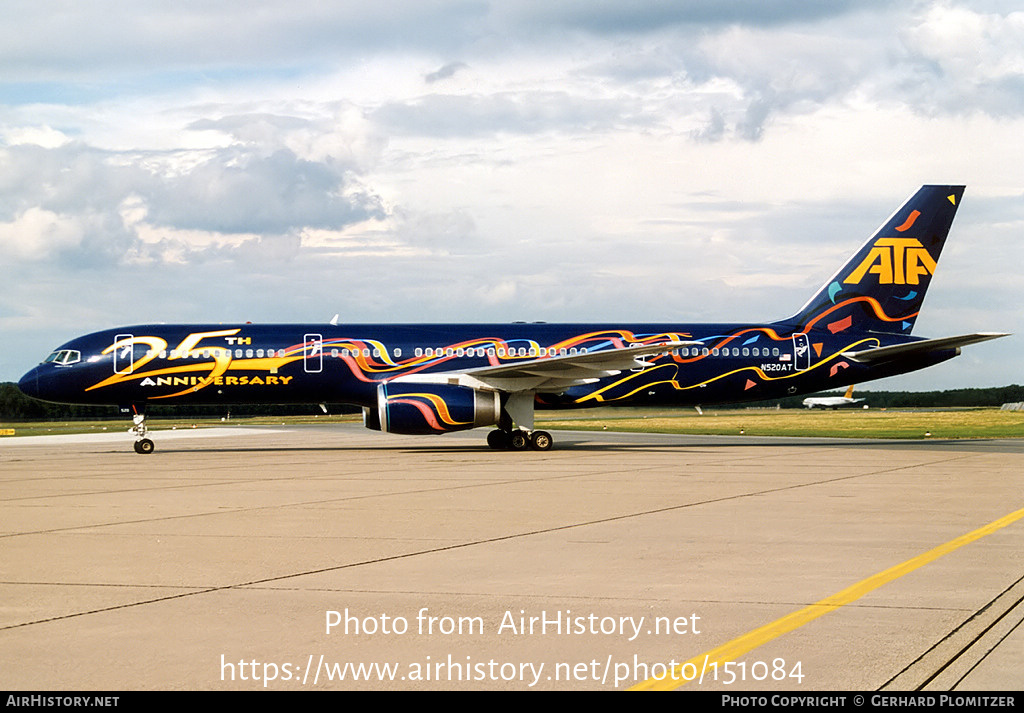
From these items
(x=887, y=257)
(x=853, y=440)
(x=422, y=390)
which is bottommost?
(x=853, y=440)

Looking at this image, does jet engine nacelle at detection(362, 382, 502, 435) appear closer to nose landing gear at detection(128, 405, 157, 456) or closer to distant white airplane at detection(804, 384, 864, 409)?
nose landing gear at detection(128, 405, 157, 456)

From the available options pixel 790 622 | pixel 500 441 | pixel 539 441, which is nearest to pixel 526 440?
pixel 539 441

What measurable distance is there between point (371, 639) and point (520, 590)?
1844mm

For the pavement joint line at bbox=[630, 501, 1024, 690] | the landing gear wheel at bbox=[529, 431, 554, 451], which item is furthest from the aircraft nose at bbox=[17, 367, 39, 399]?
the pavement joint line at bbox=[630, 501, 1024, 690]

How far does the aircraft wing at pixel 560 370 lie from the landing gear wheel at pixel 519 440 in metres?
1.34

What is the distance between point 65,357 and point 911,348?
23397 mm

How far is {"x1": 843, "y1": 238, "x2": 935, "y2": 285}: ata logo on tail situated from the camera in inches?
1264

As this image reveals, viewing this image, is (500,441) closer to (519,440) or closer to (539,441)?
(519,440)

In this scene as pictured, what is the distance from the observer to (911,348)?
3056 cm

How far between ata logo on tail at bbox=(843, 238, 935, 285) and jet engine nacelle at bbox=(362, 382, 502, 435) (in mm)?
12410

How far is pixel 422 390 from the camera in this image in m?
27.1
